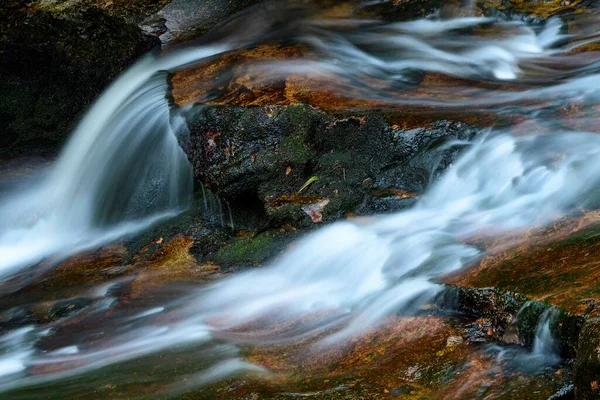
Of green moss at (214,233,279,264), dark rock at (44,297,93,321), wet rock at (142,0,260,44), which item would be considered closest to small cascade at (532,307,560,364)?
green moss at (214,233,279,264)

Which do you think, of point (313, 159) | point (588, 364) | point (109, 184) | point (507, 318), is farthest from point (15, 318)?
point (588, 364)

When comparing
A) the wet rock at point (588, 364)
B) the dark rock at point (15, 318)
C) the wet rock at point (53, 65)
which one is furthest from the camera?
the wet rock at point (53, 65)

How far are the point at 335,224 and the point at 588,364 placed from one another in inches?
128

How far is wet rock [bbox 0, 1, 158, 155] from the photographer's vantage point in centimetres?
909

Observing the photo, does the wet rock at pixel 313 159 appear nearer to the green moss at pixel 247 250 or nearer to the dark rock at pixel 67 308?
the green moss at pixel 247 250

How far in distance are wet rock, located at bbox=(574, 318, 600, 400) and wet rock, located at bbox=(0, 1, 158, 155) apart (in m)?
7.43

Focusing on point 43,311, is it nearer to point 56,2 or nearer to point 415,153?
point 415,153

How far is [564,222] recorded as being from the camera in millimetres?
4449

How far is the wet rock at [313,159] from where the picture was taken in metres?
5.90

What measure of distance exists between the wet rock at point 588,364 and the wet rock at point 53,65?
7430 mm

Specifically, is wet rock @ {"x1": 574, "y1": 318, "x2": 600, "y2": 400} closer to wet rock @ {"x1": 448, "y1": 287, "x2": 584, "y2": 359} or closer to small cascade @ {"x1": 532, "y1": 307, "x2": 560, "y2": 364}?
wet rock @ {"x1": 448, "y1": 287, "x2": 584, "y2": 359}

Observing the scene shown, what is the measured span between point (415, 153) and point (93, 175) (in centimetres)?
381

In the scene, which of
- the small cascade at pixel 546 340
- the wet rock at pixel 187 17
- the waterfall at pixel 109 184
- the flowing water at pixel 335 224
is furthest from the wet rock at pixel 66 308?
the wet rock at pixel 187 17

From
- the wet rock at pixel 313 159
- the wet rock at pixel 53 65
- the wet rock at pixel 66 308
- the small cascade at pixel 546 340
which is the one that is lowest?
the small cascade at pixel 546 340
